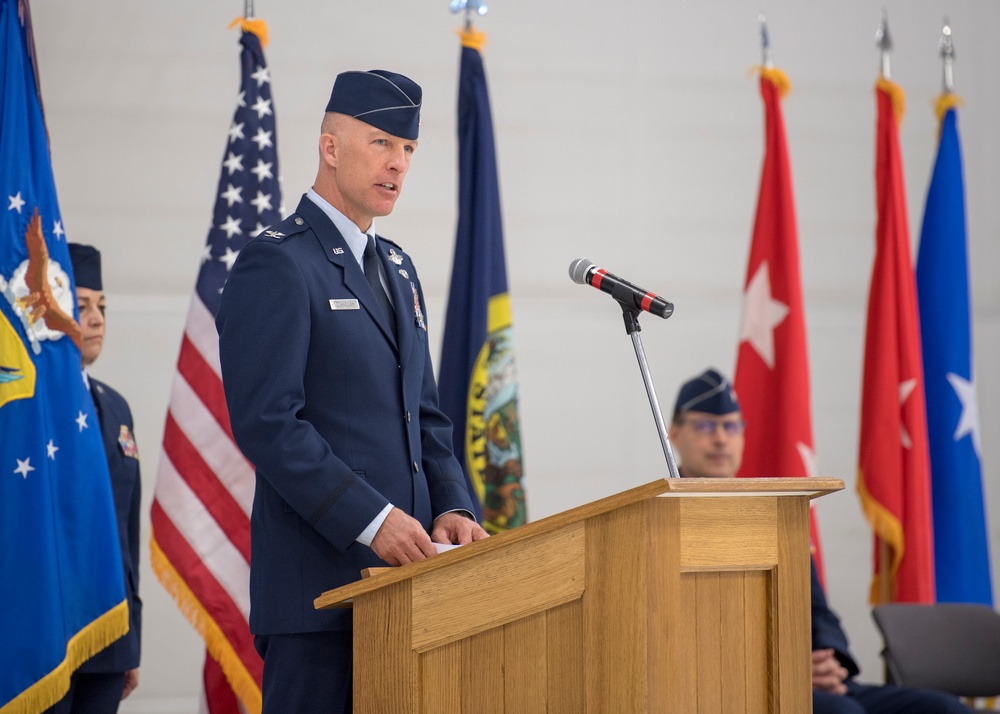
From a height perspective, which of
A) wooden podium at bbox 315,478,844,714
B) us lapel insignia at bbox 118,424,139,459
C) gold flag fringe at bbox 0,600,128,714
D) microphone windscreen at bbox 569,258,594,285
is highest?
microphone windscreen at bbox 569,258,594,285

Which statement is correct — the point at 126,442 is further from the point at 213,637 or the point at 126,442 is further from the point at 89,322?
the point at 213,637

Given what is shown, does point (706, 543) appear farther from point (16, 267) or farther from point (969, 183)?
point (969, 183)

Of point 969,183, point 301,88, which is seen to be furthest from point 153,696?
point 969,183

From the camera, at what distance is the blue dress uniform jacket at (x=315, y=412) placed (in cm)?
168

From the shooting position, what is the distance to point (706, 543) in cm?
151

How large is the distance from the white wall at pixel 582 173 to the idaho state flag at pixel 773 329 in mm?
566

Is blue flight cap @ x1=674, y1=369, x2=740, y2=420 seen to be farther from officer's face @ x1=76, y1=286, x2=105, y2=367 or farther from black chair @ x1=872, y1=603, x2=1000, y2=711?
officer's face @ x1=76, y1=286, x2=105, y2=367

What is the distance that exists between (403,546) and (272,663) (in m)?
0.30

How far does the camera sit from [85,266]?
3061 millimetres

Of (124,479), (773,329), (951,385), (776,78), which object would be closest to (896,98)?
(776,78)

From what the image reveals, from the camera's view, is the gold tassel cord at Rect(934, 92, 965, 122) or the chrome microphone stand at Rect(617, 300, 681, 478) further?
the gold tassel cord at Rect(934, 92, 965, 122)

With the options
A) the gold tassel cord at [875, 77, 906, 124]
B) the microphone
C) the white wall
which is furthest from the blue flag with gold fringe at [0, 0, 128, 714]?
the gold tassel cord at [875, 77, 906, 124]

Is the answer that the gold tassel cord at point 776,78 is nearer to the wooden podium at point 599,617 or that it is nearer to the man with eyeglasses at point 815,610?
the man with eyeglasses at point 815,610

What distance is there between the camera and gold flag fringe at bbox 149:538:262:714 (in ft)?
9.55
